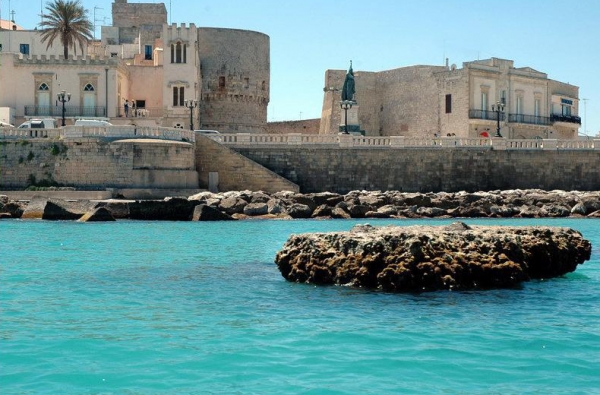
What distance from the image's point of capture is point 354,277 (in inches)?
531

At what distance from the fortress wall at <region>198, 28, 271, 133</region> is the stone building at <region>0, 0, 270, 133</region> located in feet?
0.18

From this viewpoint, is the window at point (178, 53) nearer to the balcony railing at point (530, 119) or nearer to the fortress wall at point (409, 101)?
the fortress wall at point (409, 101)

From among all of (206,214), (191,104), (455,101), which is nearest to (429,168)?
(455,101)

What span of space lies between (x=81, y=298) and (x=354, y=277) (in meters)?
3.83

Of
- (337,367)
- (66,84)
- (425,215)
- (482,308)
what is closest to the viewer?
(337,367)

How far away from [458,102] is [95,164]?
73.9 feet

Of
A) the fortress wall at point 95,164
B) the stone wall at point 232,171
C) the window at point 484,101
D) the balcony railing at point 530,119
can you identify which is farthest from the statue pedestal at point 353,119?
the balcony railing at point 530,119

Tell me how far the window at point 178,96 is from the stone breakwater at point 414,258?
34.2 m

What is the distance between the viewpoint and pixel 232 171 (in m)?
39.2

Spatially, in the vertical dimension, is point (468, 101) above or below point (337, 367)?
above

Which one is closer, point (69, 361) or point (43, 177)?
point (69, 361)

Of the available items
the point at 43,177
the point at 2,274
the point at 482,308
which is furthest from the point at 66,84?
the point at 482,308

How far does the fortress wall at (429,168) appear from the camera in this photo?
40969mm

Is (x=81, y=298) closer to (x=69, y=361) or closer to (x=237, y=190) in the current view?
(x=69, y=361)
